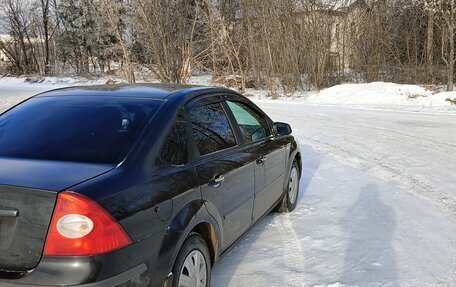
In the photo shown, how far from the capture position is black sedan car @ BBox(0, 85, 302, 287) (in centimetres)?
225

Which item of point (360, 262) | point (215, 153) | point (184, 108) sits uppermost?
point (184, 108)

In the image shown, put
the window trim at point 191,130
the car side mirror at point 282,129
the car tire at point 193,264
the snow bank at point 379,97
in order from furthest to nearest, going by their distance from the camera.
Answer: the snow bank at point 379,97 < the car side mirror at point 282,129 < the window trim at point 191,130 < the car tire at point 193,264

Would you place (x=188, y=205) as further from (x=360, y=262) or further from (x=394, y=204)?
(x=394, y=204)

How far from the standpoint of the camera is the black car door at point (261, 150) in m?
4.23

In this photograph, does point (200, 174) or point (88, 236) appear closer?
point (88, 236)

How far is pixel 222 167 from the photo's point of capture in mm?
3467

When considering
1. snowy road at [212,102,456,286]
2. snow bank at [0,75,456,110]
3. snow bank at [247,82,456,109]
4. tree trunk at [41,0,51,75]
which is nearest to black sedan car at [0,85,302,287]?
snowy road at [212,102,456,286]

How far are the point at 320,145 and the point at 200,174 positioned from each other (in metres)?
7.09

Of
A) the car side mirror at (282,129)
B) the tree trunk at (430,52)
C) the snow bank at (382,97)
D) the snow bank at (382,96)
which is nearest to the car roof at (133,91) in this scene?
the car side mirror at (282,129)

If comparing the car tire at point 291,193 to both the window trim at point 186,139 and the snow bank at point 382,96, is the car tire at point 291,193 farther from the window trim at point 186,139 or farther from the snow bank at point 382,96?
the snow bank at point 382,96

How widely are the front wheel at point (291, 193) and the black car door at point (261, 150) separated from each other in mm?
266

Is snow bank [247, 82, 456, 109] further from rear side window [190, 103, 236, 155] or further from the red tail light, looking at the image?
the red tail light

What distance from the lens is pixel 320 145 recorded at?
987 centimetres

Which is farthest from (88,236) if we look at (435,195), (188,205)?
(435,195)
